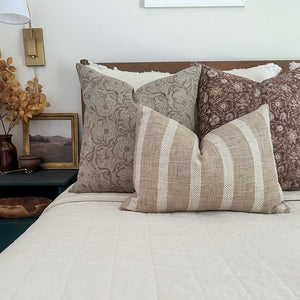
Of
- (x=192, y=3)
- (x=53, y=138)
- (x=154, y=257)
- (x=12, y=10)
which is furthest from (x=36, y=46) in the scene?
(x=154, y=257)

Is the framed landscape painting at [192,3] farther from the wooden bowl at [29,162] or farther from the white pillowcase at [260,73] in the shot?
the wooden bowl at [29,162]

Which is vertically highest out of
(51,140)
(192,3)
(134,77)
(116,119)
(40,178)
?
(192,3)

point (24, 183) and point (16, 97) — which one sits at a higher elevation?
point (16, 97)

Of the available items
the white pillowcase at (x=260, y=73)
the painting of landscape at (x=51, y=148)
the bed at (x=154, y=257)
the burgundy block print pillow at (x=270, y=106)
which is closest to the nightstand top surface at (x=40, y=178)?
the painting of landscape at (x=51, y=148)

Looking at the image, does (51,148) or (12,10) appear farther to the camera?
(51,148)

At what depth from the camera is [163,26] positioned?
1.43 m

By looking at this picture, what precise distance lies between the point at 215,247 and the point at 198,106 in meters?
0.61

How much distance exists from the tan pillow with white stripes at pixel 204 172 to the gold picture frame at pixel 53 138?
2.59 feet

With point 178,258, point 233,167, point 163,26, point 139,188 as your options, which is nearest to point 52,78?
point 163,26

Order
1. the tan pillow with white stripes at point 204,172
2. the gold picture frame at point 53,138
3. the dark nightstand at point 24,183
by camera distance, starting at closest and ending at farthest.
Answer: the tan pillow with white stripes at point 204,172 < the dark nightstand at point 24,183 < the gold picture frame at point 53,138

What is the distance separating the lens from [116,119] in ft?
3.18

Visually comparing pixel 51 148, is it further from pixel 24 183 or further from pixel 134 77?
pixel 134 77

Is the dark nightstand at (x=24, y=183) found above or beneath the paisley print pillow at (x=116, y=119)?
beneath

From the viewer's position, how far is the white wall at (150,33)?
1418 mm
